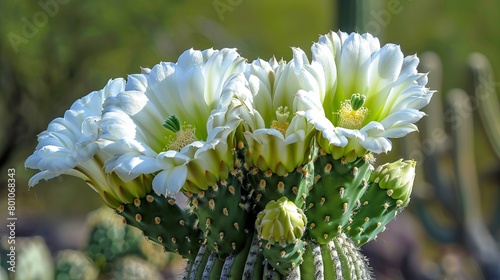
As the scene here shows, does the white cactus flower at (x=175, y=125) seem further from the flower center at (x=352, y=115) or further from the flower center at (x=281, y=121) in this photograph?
the flower center at (x=352, y=115)

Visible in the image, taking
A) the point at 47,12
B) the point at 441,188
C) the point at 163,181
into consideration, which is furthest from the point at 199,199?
the point at 47,12

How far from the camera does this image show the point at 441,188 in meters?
5.89

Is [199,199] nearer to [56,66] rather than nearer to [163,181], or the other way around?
[163,181]

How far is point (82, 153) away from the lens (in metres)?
1.56

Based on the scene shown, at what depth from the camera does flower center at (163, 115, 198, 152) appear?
1.58 metres

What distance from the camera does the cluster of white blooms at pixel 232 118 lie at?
150 centimetres

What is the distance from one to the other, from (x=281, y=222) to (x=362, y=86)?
0.31 metres

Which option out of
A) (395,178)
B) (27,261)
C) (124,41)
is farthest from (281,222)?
(124,41)

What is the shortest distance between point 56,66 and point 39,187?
1.15 metres

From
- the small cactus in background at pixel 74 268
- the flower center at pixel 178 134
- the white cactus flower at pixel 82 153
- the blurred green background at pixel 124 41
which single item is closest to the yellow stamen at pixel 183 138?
the flower center at pixel 178 134

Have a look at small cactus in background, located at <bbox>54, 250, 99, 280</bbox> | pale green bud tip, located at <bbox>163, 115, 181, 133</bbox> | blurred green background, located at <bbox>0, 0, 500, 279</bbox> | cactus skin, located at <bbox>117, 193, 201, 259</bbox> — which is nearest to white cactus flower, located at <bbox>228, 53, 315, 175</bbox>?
pale green bud tip, located at <bbox>163, 115, 181, 133</bbox>

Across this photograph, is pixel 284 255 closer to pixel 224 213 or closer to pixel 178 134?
pixel 224 213

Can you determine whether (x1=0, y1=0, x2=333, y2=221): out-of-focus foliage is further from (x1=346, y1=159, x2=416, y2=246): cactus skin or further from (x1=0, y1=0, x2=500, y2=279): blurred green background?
(x1=346, y1=159, x2=416, y2=246): cactus skin

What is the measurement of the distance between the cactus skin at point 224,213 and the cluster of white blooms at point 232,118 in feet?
0.08
